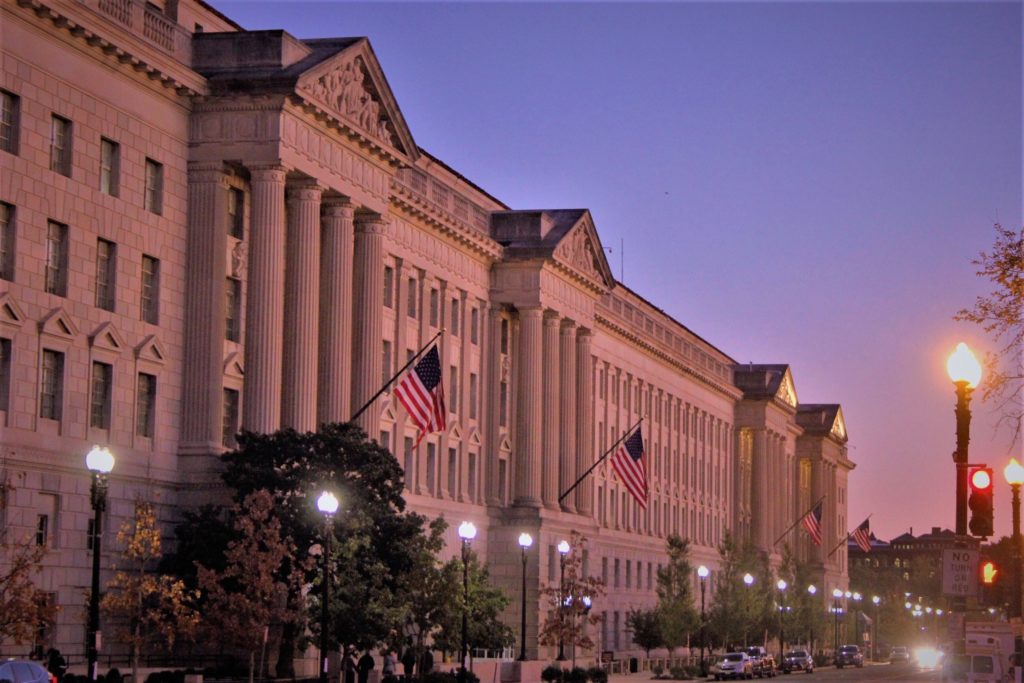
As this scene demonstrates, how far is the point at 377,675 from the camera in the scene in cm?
5772

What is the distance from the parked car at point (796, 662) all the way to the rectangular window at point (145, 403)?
70.5m

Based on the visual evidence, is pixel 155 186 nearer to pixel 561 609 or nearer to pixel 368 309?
pixel 368 309

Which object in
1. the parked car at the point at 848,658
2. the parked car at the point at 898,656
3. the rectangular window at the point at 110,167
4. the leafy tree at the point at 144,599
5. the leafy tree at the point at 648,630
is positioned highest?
the rectangular window at the point at 110,167

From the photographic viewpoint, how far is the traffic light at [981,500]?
79.6 ft

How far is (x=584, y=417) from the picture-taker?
98938 mm

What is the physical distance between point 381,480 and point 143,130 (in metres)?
13.3

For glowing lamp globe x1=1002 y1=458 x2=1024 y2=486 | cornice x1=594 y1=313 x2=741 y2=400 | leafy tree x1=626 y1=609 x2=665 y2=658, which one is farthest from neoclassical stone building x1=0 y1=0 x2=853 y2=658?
glowing lamp globe x1=1002 y1=458 x2=1024 y2=486

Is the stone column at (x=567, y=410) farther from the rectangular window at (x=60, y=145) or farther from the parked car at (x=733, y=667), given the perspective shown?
the rectangular window at (x=60, y=145)

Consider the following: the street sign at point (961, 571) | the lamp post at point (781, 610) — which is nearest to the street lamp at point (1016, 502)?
the street sign at point (961, 571)

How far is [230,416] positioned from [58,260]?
10.9 metres

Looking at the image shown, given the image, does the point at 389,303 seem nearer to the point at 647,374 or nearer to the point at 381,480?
the point at 381,480

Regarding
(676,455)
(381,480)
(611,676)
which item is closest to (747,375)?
(676,455)

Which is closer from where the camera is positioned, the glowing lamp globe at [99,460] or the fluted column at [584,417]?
the glowing lamp globe at [99,460]

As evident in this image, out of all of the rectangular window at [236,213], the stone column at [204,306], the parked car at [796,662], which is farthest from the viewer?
the parked car at [796,662]
